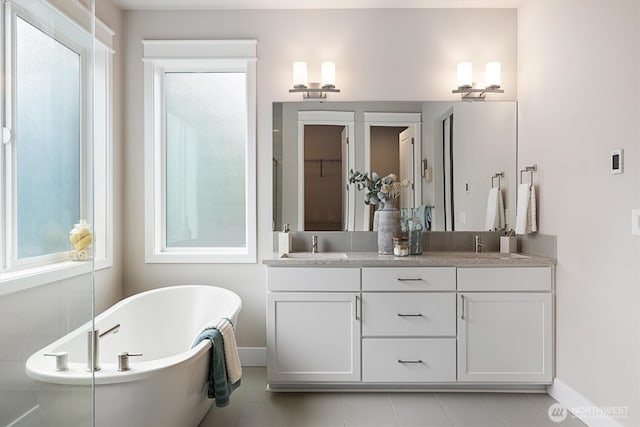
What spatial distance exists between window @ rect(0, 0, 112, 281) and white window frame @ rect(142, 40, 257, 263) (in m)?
1.73

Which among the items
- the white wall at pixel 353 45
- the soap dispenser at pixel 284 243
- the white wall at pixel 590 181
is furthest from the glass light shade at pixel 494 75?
the soap dispenser at pixel 284 243

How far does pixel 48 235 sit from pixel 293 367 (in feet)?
5.74

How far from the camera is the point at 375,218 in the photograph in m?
3.14

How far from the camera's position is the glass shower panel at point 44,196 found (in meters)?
1.25

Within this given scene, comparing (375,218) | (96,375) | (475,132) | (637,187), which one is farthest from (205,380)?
(475,132)

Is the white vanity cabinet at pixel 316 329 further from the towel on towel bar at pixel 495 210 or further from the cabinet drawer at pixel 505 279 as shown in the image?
the towel on towel bar at pixel 495 210

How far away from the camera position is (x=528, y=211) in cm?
286

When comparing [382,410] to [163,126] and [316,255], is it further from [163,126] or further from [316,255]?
[163,126]

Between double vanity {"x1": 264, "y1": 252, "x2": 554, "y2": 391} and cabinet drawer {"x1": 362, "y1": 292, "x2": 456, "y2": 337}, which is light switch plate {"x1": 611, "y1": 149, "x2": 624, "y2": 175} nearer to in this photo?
double vanity {"x1": 264, "y1": 252, "x2": 554, "y2": 391}

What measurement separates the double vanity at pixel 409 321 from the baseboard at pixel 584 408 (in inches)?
4.1

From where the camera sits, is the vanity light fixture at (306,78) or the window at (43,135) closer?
the window at (43,135)

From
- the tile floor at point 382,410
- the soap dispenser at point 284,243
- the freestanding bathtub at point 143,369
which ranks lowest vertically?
the tile floor at point 382,410

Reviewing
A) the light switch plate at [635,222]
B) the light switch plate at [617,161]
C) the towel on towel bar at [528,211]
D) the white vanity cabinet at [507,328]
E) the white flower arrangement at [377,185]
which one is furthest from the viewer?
the white flower arrangement at [377,185]

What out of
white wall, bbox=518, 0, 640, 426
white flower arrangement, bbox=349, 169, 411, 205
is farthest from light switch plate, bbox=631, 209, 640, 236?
white flower arrangement, bbox=349, 169, 411, 205
